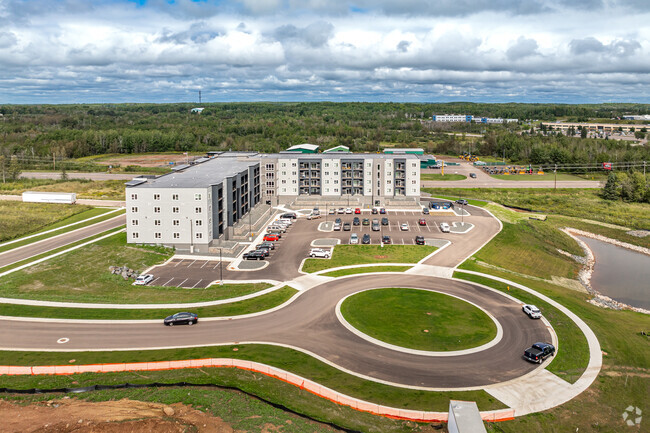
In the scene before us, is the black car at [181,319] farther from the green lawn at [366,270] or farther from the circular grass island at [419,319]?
the green lawn at [366,270]

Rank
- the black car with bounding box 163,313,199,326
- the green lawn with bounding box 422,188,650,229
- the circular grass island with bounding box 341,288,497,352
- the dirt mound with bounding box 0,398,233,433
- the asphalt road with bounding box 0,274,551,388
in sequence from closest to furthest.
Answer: the dirt mound with bounding box 0,398,233,433 < the asphalt road with bounding box 0,274,551,388 < the circular grass island with bounding box 341,288,497,352 < the black car with bounding box 163,313,199,326 < the green lawn with bounding box 422,188,650,229

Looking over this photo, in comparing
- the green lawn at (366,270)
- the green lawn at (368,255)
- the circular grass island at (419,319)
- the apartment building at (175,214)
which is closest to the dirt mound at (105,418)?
the circular grass island at (419,319)

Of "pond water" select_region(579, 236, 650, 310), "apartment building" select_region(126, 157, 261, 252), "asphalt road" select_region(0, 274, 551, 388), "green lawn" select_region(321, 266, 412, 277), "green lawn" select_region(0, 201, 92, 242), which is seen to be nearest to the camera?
"asphalt road" select_region(0, 274, 551, 388)

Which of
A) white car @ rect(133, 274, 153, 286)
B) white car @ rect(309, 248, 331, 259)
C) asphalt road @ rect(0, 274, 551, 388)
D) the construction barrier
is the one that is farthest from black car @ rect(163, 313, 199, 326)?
white car @ rect(309, 248, 331, 259)

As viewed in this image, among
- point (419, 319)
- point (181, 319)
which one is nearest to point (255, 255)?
point (181, 319)

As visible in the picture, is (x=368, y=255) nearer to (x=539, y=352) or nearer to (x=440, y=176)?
(x=539, y=352)

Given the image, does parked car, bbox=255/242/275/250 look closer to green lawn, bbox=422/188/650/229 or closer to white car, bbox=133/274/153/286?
white car, bbox=133/274/153/286
